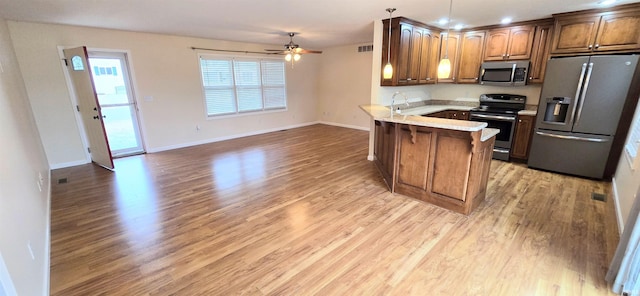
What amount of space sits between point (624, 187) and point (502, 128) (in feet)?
6.30

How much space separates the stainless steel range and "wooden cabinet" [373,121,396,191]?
2111 mm

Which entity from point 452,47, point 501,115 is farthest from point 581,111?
point 452,47

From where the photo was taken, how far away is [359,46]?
7449mm

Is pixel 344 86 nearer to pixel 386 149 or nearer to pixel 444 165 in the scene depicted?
pixel 386 149

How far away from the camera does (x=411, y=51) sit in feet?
14.9

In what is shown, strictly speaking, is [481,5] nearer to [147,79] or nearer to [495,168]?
[495,168]

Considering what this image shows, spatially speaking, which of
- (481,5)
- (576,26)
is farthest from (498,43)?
(481,5)

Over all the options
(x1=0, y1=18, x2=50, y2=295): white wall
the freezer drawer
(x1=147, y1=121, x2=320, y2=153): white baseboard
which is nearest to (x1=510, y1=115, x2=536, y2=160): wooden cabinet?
the freezer drawer

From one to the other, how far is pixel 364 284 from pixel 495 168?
3.70 metres

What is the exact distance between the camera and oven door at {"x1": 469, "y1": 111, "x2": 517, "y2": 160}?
466 centimetres

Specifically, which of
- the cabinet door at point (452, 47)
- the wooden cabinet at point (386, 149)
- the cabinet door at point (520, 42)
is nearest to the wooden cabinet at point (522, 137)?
the cabinet door at point (520, 42)

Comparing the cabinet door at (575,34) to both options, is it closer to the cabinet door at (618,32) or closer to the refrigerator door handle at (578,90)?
the cabinet door at (618,32)

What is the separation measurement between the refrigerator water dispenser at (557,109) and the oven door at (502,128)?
50 centimetres

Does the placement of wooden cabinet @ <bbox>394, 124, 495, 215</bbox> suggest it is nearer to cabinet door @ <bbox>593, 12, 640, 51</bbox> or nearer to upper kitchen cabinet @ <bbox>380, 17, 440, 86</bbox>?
upper kitchen cabinet @ <bbox>380, 17, 440, 86</bbox>
